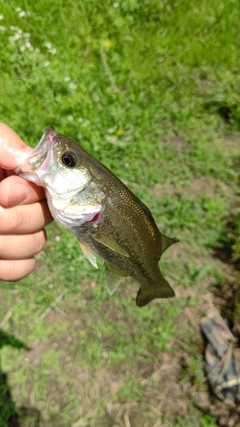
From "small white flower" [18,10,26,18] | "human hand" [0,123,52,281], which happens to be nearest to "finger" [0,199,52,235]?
"human hand" [0,123,52,281]

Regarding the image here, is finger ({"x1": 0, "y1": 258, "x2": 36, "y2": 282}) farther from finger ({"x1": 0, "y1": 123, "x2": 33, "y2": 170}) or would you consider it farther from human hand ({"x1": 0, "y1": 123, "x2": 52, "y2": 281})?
finger ({"x1": 0, "y1": 123, "x2": 33, "y2": 170})

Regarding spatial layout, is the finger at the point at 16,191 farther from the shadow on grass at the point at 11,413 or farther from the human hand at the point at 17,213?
the shadow on grass at the point at 11,413

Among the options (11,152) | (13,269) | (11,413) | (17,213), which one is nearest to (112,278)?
(13,269)

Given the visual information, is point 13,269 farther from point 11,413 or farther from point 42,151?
point 11,413

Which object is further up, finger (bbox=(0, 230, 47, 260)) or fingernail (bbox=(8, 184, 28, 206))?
fingernail (bbox=(8, 184, 28, 206))

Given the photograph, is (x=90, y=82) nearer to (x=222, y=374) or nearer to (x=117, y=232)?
(x=117, y=232)

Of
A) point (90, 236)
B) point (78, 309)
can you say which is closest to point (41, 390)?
point (78, 309)
